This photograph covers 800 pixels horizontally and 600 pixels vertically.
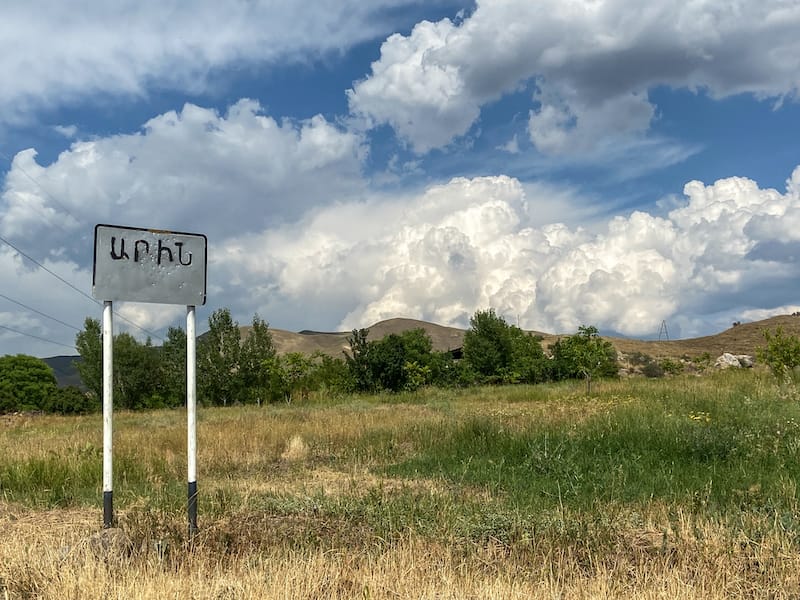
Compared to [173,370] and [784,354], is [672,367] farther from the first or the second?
[173,370]

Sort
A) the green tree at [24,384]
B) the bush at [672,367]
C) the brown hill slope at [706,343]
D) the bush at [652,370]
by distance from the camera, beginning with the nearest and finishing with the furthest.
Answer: the bush at [672,367] → the green tree at [24,384] → the bush at [652,370] → the brown hill slope at [706,343]

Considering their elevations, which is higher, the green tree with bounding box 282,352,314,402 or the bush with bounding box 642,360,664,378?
the green tree with bounding box 282,352,314,402

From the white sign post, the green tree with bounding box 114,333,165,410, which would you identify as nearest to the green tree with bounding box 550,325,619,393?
the white sign post

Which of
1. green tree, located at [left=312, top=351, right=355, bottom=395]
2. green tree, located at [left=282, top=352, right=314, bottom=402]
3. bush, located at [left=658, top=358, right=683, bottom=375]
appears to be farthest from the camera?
bush, located at [left=658, top=358, right=683, bottom=375]

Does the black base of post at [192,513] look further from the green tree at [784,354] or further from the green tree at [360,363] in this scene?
the green tree at [360,363]

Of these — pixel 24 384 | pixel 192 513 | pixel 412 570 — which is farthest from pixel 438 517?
pixel 24 384

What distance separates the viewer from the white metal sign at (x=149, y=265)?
6699mm

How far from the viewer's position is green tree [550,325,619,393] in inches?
1566

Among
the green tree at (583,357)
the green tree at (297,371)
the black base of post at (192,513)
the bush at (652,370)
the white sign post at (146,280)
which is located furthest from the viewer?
the bush at (652,370)

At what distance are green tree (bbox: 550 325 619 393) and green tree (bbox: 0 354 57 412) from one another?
44140 mm

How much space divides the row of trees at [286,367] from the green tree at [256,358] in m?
0.08

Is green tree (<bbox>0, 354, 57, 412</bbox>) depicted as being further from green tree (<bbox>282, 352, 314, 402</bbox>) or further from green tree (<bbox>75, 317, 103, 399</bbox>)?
green tree (<bbox>282, 352, 314, 402</bbox>)

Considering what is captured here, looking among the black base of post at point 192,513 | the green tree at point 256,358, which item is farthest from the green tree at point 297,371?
the black base of post at point 192,513

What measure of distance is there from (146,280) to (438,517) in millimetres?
3925
